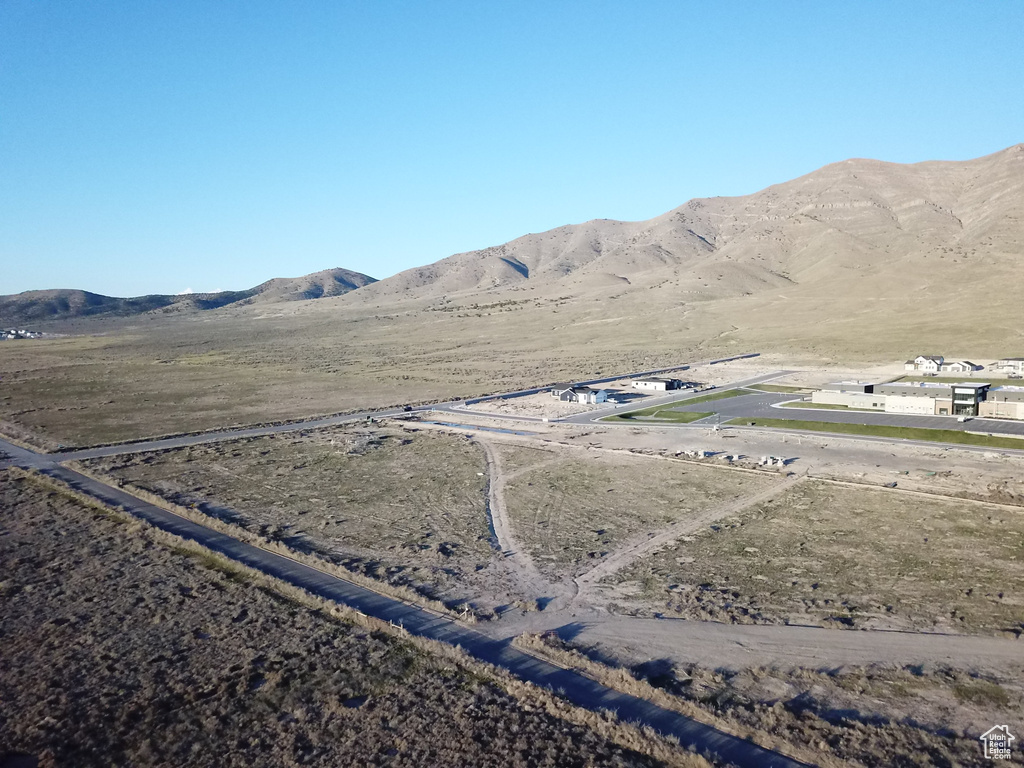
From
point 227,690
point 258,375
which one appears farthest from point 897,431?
point 258,375

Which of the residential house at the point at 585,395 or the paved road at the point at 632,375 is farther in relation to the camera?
the paved road at the point at 632,375

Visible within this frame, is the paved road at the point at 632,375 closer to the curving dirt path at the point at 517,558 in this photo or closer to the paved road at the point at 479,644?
the curving dirt path at the point at 517,558

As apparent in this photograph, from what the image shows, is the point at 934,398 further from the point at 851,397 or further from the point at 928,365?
the point at 928,365

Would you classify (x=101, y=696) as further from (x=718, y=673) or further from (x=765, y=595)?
(x=765, y=595)

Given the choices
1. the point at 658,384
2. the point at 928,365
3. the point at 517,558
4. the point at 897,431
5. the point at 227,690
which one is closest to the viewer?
the point at 227,690

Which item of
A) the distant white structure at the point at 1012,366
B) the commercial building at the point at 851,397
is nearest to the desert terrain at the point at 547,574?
the commercial building at the point at 851,397

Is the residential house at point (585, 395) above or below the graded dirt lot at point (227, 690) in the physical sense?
above

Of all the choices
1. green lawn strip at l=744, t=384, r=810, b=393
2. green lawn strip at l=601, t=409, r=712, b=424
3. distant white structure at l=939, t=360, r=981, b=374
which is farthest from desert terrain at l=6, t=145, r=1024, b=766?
distant white structure at l=939, t=360, r=981, b=374
